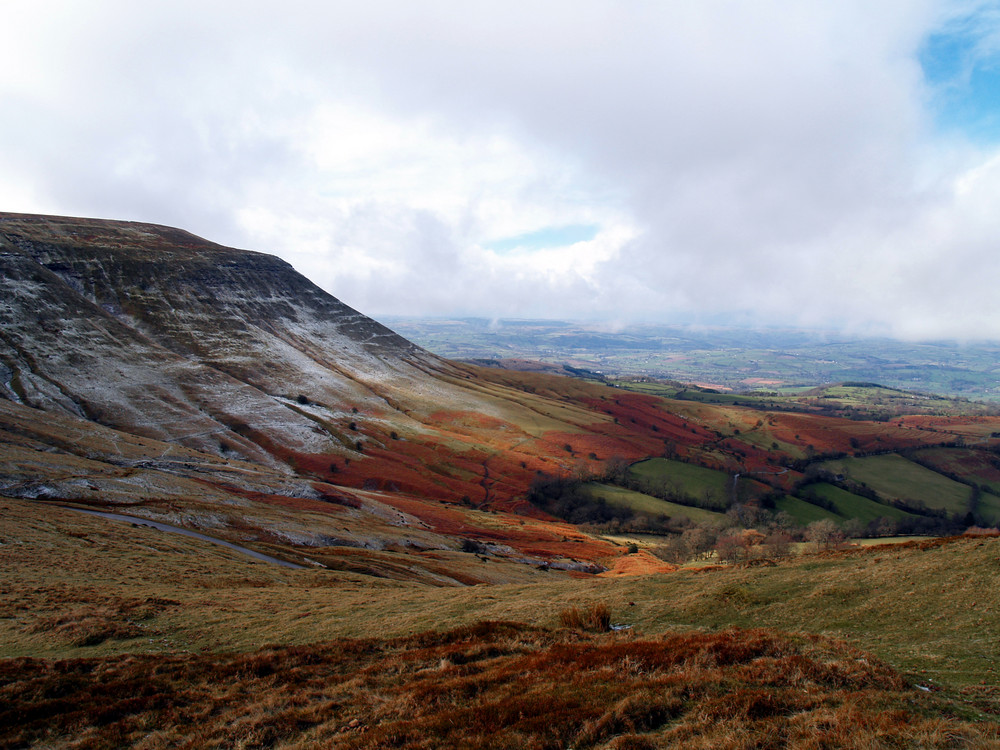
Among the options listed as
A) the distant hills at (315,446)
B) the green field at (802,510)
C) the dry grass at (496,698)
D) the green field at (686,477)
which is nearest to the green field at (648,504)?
the distant hills at (315,446)

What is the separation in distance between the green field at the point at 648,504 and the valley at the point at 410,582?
3.09 feet

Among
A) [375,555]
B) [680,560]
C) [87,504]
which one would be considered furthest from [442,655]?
[680,560]

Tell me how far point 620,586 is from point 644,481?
11235cm

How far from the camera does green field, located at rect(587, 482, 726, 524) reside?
116 m

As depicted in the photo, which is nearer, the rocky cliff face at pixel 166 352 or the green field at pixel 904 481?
the rocky cliff face at pixel 166 352

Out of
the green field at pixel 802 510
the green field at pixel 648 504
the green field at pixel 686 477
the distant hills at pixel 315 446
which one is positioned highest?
the distant hills at pixel 315 446

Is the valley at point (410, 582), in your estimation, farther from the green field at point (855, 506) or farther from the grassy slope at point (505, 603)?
the green field at point (855, 506)

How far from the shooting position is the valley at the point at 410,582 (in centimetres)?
1393

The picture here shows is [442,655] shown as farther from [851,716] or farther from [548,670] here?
[851,716]

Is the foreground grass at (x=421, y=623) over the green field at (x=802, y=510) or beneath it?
over

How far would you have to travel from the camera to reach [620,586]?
1321 inches

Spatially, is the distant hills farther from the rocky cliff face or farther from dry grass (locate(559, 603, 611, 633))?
dry grass (locate(559, 603, 611, 633))

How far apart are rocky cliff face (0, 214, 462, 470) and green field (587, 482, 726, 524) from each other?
69.1m

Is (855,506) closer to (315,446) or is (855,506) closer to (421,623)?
(315,446)
